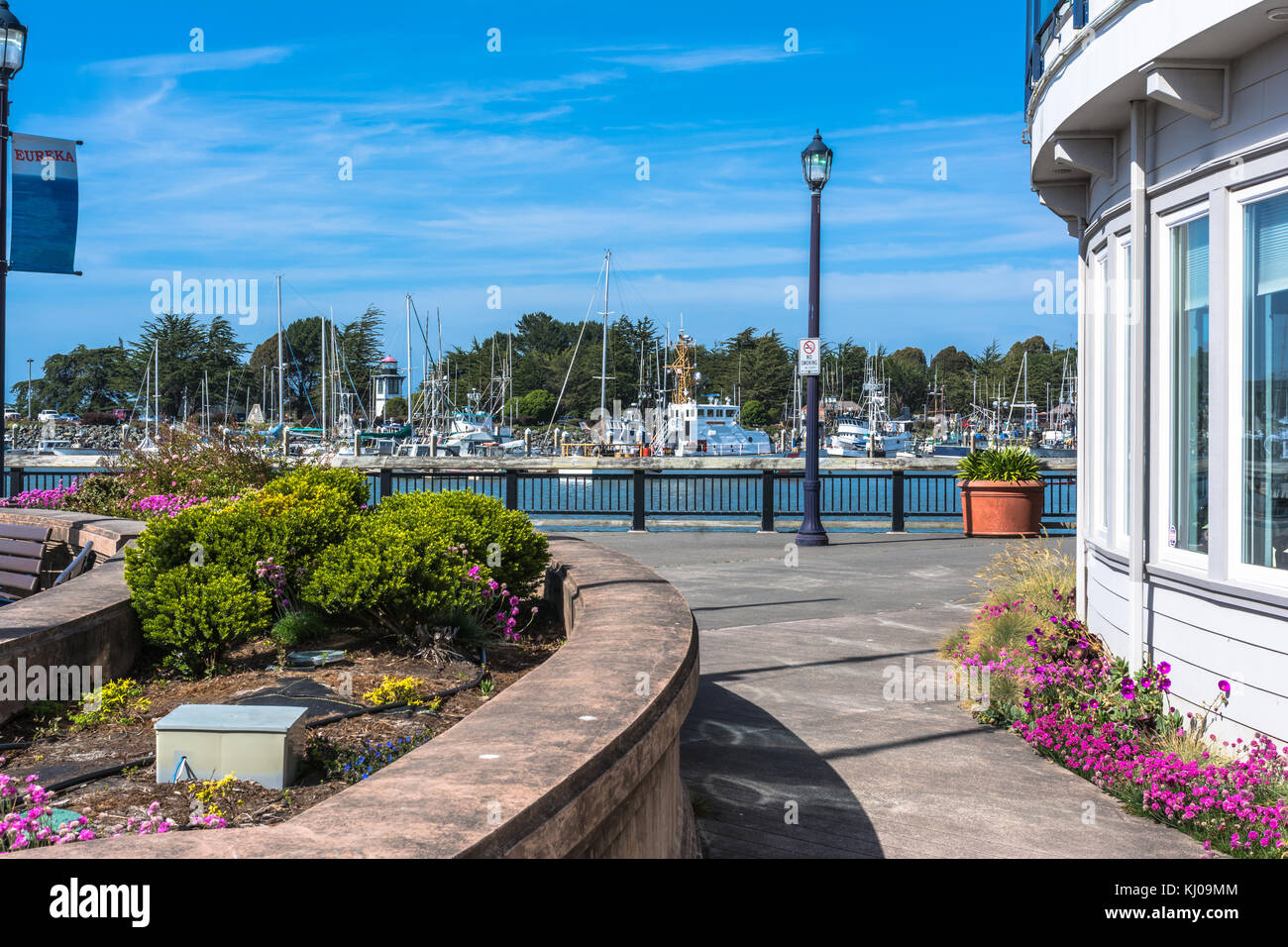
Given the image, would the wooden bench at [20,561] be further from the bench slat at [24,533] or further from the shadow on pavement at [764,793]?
the shadow on pavement at [764,793]

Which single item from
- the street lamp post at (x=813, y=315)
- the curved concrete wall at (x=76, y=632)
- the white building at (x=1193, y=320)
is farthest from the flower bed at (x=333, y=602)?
the street lamp post at (x=813, y=315)

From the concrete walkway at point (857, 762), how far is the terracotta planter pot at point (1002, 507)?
676 centimetres

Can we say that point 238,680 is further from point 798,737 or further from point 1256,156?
point 1256,156

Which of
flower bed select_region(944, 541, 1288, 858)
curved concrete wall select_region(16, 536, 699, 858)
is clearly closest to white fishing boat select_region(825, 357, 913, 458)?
flower bed select_region(944, 541, 1288, 858)

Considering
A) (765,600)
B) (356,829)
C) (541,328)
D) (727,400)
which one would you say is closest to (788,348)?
(727,400)

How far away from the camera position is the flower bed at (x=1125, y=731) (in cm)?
496

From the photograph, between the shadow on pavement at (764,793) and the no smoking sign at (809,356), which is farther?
the no smoking sign at (809,356)

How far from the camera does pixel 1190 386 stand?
245 inches

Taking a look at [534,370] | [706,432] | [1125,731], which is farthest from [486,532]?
[534,370]

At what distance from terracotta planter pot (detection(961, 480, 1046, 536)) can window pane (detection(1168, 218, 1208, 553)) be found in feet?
38.8

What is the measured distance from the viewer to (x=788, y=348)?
112562 millimetres

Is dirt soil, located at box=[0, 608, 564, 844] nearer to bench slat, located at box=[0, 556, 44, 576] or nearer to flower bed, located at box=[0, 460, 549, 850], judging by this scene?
flower bed, located at box=[0, 460, 549, 850]

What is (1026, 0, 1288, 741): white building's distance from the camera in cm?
550
